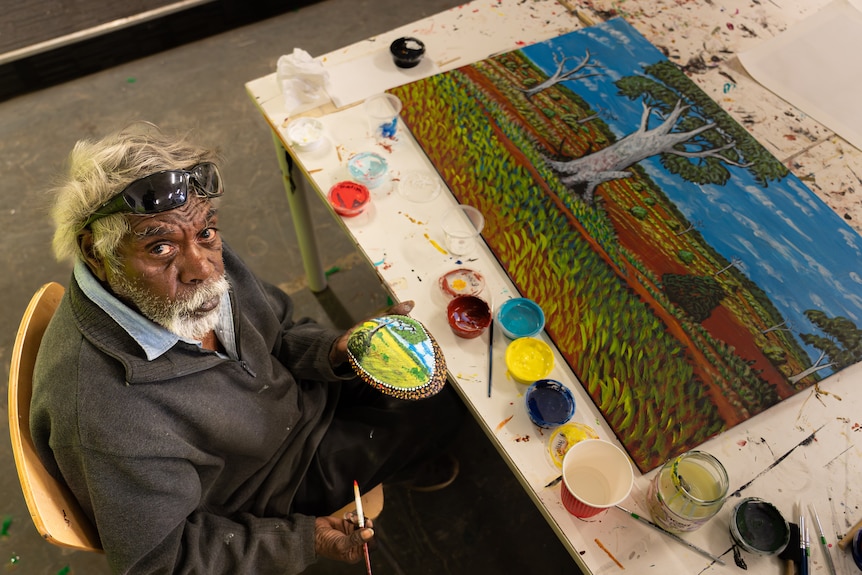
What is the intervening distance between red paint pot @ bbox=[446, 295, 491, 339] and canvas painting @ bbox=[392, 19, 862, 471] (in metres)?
0.12

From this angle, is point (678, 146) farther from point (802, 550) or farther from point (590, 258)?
point (802, 550)

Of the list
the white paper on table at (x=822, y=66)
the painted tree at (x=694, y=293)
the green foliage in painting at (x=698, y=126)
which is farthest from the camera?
the white paper on table at (x=822, y=66)

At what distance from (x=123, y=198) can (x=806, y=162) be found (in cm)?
168

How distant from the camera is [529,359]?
1370mm

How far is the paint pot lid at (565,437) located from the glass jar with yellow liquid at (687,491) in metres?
0.15

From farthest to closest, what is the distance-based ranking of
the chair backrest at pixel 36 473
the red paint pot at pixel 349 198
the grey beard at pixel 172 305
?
the red paint pot at pixel 349 198, the grey beard at pixel 172 305, the chair backrest at pixel 36 473

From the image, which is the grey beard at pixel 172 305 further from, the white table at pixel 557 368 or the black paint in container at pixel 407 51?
the black paint in container at pixel 407 51

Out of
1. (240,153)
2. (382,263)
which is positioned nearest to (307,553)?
(382,263)

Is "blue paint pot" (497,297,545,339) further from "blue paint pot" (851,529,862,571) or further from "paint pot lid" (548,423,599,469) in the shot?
"blue paint pot" (851,529,862,571)

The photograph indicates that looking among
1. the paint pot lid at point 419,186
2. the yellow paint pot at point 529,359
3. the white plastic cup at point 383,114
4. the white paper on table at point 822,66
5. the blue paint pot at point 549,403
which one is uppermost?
the white paper on table at point 822,66

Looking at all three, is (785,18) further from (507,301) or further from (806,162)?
(507,301)

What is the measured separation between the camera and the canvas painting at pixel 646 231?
135 centimetres


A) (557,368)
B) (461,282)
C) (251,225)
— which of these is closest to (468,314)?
(461,282)

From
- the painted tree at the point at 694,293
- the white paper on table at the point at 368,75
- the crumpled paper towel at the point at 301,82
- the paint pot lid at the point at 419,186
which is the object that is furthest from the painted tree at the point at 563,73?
the painted tree at the point at 694,293
